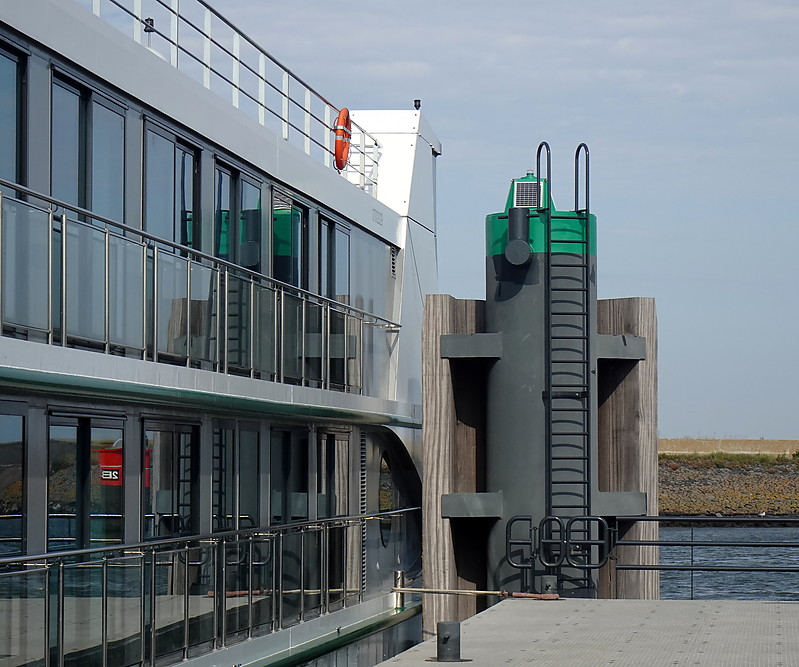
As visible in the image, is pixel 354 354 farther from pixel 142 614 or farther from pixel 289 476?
pixel 142 614

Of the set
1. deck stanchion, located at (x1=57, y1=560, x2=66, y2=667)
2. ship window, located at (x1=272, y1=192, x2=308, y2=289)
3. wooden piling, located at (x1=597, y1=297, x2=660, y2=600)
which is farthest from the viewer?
ship window, located at (x1=272, y1=192, x2=308, y2=289)

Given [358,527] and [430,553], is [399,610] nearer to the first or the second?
[358,527]

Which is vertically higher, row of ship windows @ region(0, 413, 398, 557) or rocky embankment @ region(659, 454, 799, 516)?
row of ship windows @ region(0, 413, 398, 557)

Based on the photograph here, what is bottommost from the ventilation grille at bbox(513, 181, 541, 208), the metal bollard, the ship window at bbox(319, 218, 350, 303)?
the metal bollard

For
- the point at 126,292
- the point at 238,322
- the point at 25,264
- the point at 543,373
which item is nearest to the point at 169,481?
the point at 238,322

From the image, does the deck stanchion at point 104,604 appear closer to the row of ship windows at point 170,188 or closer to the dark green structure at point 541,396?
the row of ship windows at point 170,188

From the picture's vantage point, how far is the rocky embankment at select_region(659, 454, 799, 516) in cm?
5947

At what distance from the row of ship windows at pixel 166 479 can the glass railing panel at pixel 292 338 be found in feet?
2.00

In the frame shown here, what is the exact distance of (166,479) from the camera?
10977mm

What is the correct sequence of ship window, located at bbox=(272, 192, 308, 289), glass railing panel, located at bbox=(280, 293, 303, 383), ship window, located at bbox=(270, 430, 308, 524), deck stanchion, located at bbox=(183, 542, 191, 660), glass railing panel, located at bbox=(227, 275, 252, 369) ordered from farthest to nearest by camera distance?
ship window, located at bbox=(272, 192, 308, 289) → ship window, located at bbox=(270, 430, 308, 524) → glass railing panel, located at bbox=(280, 293, 303, 383) → glass railing panel, located at bbox=(227, 275, 252, 369) → deck stanchion, located at bbox=(183, 542, 191, 660)

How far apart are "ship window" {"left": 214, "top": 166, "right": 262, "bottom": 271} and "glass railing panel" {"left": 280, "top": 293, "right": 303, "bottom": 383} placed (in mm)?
541

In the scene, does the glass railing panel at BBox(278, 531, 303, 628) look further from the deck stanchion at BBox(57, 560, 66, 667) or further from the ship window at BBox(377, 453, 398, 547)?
the deck stanchion at BBox(57, 560, 66, 667)

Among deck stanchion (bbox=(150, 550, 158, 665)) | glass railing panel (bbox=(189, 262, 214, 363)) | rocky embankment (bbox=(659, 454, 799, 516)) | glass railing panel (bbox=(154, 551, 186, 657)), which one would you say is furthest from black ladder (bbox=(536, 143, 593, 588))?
rocky embankment (bbox=(659, 454, 799, 516))

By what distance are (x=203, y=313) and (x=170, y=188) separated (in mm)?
1182
